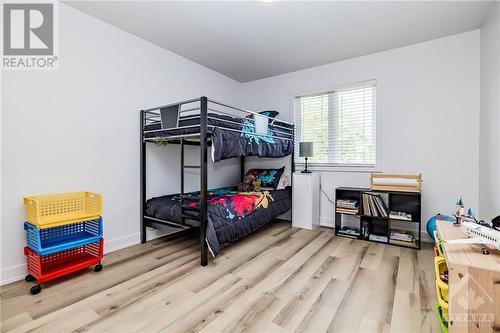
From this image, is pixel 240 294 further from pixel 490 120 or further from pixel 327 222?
pixel 490 120

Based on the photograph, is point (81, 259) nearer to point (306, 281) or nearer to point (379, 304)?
point (306, 281)

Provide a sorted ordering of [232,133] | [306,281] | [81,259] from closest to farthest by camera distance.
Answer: [306,281] → [81,259] → [232,133]

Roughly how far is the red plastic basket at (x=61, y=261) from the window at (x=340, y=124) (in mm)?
2918

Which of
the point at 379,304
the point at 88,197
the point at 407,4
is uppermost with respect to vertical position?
the point at 407,4

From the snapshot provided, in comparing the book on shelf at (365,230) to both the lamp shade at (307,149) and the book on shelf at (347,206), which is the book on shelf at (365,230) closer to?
the book on shelf at (347,206)

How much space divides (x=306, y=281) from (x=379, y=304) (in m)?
0.52

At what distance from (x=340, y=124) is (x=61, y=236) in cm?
346

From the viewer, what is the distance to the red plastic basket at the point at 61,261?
5.89 feet

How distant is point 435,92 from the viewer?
9.02 ft

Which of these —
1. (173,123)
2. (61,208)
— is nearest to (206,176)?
(173,123)

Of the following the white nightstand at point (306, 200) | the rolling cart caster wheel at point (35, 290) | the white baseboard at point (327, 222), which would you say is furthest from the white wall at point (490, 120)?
the rolling cart caster wheel at point (35, 290)

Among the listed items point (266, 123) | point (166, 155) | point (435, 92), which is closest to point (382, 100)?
point (435, 92)

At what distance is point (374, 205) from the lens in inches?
111

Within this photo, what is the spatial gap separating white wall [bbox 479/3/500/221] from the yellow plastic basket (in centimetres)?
342
